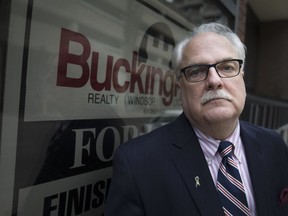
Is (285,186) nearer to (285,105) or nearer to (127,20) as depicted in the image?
(127,20)

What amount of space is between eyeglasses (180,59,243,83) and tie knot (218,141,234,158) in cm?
32

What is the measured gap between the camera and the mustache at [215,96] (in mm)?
1578

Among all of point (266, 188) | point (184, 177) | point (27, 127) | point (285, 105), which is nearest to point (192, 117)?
point (184, 177)

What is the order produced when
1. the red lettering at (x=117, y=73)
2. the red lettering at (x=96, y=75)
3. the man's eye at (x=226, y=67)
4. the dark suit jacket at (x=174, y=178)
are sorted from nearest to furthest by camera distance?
the dark suit jacket at (x=174, y=178) < the man's eye at (x=226, y=67) < the red lettering at (x=96, y=75) < the red lettering at (x=117, y=73)

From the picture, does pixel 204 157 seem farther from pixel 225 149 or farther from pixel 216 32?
pixel 216 32

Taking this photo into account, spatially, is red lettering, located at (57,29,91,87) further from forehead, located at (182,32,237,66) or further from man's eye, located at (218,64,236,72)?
man's eye, located at (218,64,236,72)

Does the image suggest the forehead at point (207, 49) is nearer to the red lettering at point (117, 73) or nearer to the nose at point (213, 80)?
the nose at point (213, 80)

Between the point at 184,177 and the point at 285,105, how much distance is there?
7299mm

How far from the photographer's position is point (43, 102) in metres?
1.45

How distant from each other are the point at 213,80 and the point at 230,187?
1.60 feet

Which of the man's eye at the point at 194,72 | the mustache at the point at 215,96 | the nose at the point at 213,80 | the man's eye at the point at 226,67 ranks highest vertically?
the man's eye at the point at 226,67

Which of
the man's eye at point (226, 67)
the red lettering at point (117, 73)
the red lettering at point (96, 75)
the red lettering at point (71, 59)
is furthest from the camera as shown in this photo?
the red lettering at point (117, 73)

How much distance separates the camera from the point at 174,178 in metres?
1.49

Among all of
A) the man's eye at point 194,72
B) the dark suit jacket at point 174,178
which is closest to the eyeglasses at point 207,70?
the man's eye at point 194,72
